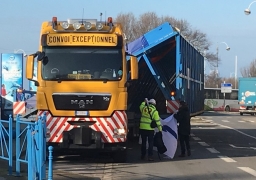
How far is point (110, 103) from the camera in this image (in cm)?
1380

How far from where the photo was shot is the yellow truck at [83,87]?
13695 millimetres

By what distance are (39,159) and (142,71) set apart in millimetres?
8625

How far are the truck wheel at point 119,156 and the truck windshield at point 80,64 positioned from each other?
2091mm

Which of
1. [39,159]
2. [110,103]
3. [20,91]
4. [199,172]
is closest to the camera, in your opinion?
[39,159]

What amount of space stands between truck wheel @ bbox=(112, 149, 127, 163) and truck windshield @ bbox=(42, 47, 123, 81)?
6.86ft

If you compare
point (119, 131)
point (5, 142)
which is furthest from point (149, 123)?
point (5, 142)

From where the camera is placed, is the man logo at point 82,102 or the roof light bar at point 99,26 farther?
the roof light bar at point 99,26

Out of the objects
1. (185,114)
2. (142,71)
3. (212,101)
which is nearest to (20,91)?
(142,71)

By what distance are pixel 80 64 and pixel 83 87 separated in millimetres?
616

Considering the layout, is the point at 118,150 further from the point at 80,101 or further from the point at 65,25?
the point at 65,25

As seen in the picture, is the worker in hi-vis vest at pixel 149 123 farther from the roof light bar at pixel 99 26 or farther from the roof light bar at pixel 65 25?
A: the roof light bar at pixel 65 25

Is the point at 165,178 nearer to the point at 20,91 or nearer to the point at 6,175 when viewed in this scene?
the point at 6,175

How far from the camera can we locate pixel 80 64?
13805mm

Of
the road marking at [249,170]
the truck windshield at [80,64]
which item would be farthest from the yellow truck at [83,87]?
the road marking at [249,170]
